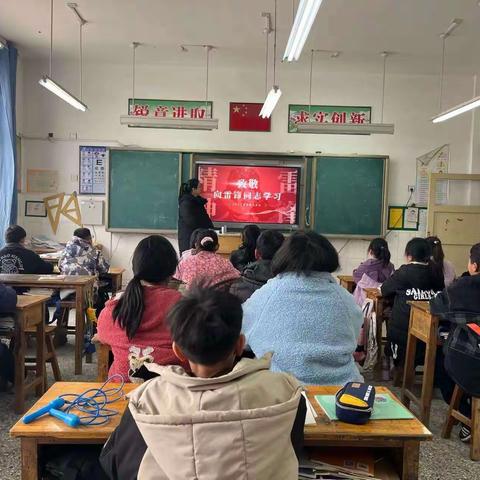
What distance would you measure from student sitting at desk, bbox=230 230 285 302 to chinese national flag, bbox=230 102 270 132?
3867 mm

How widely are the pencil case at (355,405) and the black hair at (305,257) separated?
50cm

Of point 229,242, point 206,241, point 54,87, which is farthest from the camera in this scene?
point 229,242

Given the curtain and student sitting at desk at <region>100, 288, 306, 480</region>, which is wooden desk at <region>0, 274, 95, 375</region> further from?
student sitting at desk at <region>100, 288, 306, 480</region>

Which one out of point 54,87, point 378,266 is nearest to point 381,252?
point 378,266

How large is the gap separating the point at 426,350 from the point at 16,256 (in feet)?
10.6

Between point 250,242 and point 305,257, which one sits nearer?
point 305,257

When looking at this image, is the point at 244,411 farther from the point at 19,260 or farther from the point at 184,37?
the point at 184,37

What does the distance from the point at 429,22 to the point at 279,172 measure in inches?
101

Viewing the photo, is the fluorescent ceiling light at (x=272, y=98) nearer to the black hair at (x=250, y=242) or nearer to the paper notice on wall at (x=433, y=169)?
the black hair at (x=250, y=242)

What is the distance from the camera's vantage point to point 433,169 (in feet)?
22.2

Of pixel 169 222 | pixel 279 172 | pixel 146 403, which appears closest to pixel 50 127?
pixel 169 222

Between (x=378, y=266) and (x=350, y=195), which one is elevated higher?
(x=350, y=195)

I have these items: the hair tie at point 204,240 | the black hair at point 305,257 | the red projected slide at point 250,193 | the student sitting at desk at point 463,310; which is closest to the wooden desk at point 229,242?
the red projected slide at point 250,193

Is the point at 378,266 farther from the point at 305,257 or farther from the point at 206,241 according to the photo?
the point at 305,257
